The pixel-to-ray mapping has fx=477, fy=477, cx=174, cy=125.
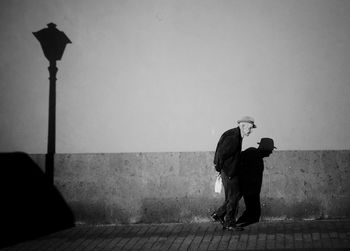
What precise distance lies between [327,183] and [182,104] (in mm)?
2869

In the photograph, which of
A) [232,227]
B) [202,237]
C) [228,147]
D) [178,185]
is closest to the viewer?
[202,237]

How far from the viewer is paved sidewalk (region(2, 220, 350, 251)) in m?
6.85

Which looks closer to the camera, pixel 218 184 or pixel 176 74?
pixel 218 184

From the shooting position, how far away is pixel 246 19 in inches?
330

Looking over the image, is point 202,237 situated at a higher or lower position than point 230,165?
lower

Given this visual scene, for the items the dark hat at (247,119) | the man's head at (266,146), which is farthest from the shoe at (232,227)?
the dark hat at (247,119)

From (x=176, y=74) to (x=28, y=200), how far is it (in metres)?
3.52

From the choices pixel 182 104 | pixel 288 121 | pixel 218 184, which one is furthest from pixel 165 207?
pixel 288 121

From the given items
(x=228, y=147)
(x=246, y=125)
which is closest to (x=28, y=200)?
(x=228, y=147)

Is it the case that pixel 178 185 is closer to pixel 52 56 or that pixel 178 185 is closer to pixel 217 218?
pixel 217 218

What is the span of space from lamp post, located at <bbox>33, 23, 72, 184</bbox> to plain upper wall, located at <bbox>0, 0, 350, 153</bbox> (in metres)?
0.12

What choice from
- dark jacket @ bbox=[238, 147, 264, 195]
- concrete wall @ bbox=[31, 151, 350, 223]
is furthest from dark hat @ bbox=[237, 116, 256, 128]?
concrete wall @ bbox=[31, 151, 350, 223]

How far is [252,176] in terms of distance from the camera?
27.4 feet

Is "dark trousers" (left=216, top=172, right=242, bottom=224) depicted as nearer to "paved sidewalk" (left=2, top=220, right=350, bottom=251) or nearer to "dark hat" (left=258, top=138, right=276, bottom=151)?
"paved sidewalk" (left=2, top=220, right=350, bottom=251)
